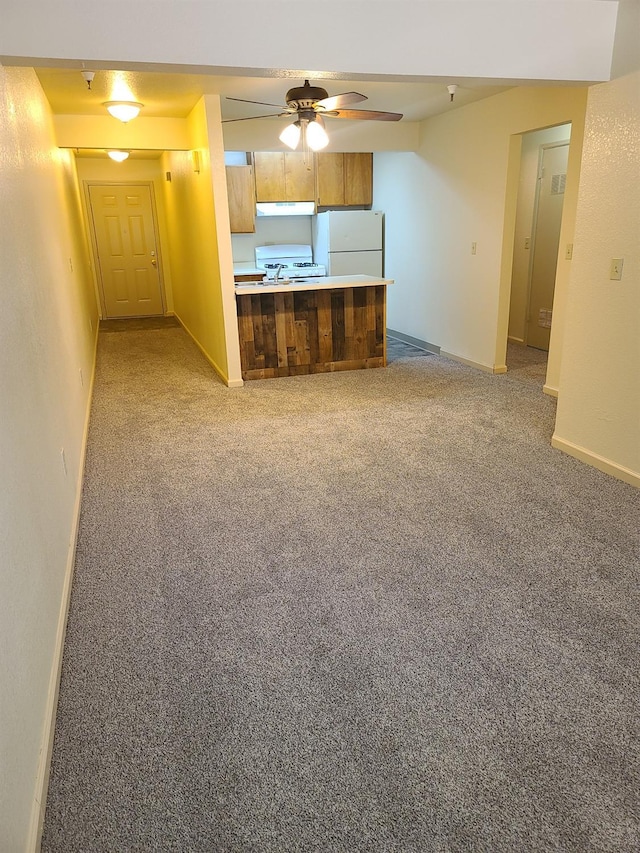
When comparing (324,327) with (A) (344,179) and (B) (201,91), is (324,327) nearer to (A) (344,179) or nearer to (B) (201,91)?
(B) (201,91)

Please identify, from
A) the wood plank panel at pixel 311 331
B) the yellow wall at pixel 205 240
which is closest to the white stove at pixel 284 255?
the yellow wall at pixel 205 240

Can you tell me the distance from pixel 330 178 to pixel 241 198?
1.17 m

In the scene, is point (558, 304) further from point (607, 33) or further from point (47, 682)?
point (47, 682)

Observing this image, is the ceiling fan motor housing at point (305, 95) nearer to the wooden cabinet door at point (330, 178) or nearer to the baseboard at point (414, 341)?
the baseboard at point (414, 341)

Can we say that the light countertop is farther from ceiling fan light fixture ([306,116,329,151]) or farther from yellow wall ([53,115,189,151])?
yellow wall ([53,115,189,151])

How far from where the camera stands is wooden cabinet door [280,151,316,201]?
279 inches

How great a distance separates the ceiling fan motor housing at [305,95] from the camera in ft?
11.9

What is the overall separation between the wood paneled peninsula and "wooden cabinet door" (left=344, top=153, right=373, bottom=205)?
7.30 feet

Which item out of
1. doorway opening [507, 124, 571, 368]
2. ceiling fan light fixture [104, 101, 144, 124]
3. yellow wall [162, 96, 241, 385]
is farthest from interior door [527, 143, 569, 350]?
ceiling fan light fixture [104, 101, 144, 124]

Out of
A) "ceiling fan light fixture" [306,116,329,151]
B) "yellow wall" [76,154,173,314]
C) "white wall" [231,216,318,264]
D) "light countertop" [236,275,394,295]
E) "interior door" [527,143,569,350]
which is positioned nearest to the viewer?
"ceiling fan light fixture" [306,116,329,151]

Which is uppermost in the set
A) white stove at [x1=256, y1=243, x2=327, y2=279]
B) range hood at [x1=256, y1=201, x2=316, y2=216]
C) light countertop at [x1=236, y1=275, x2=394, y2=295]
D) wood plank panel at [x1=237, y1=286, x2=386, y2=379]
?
range hood at [x1=256, y1=201, x2=316, y2=216]

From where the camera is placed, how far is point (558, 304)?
15.3 feet

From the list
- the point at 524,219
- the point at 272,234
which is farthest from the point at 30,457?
the point at 272,234

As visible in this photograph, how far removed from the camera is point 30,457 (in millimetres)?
1996
